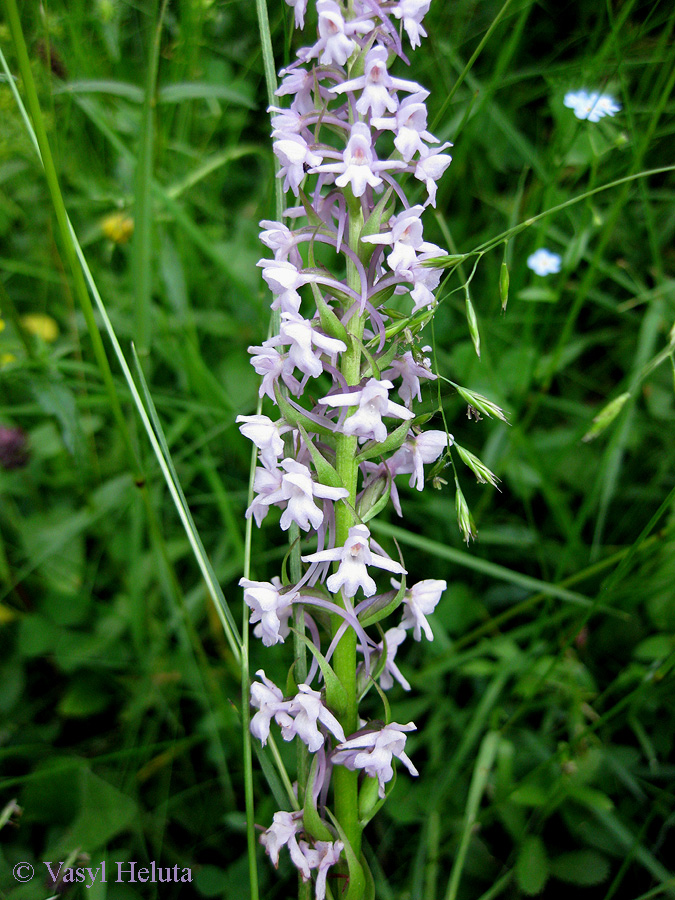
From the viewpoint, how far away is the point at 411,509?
158 cm

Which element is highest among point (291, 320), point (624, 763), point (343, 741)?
point (291, 320)

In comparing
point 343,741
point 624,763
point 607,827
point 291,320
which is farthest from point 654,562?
point 291,320

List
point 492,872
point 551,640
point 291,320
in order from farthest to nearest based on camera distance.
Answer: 1. point 551,640
2. point 492,872
3. point 291,320

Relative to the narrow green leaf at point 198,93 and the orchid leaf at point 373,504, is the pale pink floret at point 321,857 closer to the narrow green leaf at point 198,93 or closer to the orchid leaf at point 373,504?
the orchid leaf at point 373,504

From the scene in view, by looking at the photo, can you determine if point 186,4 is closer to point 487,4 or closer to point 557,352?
point 487,4

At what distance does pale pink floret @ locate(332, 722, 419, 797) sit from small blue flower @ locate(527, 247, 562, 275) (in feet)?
3.25

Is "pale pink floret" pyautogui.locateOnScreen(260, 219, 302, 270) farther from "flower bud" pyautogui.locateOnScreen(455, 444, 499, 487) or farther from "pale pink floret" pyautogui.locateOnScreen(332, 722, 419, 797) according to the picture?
"pale pink floret" pyautogui.locateOnScreen(332, 722, 419, 797)

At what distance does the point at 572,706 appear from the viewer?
4.25 feet

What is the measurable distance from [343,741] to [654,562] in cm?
83

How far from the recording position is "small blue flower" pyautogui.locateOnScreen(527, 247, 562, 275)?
1425 mm

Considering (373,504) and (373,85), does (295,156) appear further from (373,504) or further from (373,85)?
(373,504)

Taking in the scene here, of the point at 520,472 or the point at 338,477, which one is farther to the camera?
the point at 520,472

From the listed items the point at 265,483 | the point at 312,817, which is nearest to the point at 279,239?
the point at 265,483

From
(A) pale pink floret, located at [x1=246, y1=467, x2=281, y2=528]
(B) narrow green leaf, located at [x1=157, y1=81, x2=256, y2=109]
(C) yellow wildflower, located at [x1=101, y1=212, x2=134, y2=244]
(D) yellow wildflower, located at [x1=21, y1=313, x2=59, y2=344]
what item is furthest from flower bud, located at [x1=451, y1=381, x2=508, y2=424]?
(D) yellow wildflower, located at [x1=21, y1=313, x2=59, y2=344]
